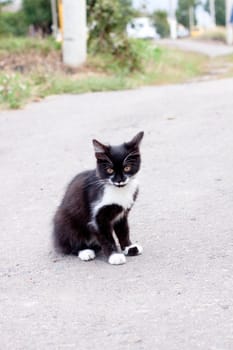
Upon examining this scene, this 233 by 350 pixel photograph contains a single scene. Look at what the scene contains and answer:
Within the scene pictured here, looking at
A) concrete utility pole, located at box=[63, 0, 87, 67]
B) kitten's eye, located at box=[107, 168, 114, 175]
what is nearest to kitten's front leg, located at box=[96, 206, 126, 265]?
kitten's eye, located at box=[107, 168, 114, 175]

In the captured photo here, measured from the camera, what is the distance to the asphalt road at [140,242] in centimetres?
368

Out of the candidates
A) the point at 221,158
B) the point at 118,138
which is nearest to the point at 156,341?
the point at 221,158

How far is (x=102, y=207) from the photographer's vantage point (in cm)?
476

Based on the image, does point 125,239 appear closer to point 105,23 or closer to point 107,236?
point 107,236

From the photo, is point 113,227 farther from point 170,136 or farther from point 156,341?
point 170,136

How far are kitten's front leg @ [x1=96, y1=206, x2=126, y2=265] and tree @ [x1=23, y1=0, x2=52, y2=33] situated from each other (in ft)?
165

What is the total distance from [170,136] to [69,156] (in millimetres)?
1460

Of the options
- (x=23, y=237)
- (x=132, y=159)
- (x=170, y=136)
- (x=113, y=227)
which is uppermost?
(x=132, y=159)

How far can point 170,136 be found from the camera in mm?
9312

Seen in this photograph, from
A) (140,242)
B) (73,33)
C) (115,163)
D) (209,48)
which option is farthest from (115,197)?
(209,48)

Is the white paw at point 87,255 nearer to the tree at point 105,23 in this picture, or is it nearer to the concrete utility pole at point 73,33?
the concrete utility pole at point 73,33

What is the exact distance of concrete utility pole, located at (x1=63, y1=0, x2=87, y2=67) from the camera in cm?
1619

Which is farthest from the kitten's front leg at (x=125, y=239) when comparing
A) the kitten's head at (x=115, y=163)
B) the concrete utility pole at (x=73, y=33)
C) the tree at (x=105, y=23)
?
the tree at (x=105, y=23)

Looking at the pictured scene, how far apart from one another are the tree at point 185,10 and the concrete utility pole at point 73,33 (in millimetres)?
90323
